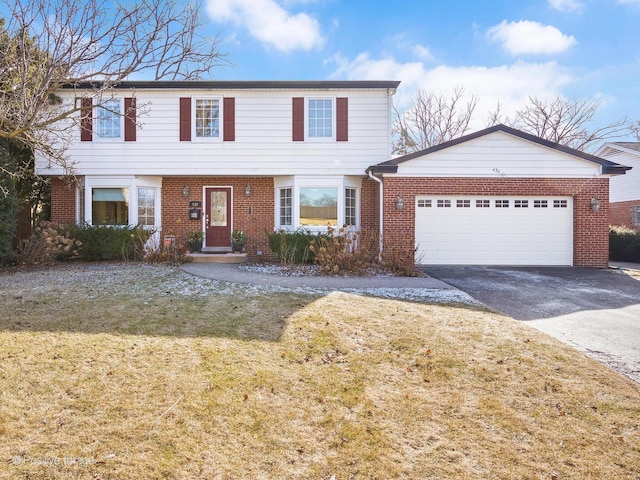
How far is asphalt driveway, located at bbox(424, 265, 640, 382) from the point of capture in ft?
16.4

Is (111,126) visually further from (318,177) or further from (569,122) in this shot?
(569,122)

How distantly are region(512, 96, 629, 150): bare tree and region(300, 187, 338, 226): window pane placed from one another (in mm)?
22221

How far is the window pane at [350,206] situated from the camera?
12997 mm

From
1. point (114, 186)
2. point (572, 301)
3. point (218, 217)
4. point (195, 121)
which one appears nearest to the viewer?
point (572, 301)

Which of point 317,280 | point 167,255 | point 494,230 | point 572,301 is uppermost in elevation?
A: point 494,230

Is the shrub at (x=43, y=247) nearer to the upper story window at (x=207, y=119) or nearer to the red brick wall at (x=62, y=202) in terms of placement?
the red brick wall at (x=62, y=202)

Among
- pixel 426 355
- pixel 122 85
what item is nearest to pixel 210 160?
pixel 122 85

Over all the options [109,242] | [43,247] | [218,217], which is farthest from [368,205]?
[43,247]

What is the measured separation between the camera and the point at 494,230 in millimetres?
11891

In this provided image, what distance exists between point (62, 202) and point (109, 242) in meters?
3.11

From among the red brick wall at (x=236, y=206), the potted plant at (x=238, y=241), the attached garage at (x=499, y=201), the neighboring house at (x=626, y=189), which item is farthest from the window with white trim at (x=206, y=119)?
the neighboring house at (x=626, y=189)

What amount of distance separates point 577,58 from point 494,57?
11.4ft

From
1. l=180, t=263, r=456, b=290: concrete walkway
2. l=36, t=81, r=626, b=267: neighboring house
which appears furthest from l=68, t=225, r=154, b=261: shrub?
l=180, t=263, r=456, b=290: concrete walkway

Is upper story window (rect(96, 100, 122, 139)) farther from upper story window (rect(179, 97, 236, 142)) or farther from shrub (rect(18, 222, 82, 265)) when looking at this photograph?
shrub (rect(18, 222, 82, 265))
